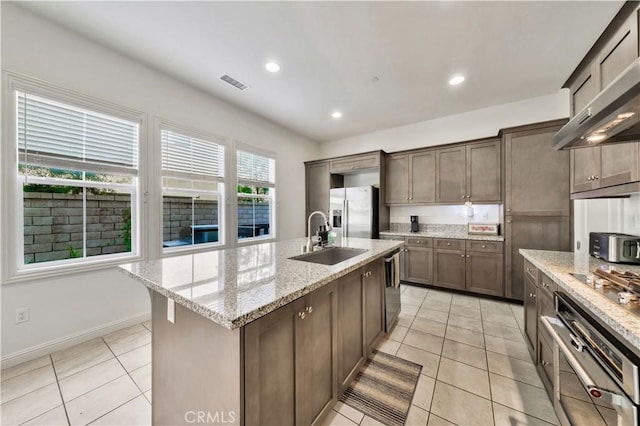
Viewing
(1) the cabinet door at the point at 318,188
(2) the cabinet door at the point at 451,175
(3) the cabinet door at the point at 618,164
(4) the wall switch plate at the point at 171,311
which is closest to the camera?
(4) the wall switch plate at the point at 171,311

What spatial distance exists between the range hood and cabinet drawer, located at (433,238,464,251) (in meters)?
2.39

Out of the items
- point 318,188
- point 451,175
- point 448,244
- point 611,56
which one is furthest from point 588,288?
point 318,188

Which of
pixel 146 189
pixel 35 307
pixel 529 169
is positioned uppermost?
pixel 529 169

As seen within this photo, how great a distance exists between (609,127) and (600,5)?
170 cm

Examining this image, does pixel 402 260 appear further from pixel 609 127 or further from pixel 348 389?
pixel 609 127

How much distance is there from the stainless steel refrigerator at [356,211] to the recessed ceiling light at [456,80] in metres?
1.96

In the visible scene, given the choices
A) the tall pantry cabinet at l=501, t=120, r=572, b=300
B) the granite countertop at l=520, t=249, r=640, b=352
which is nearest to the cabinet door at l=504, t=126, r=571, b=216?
the tall pantry cabinet at l=501, t=120, r=572, b=300

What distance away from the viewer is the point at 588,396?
37.4 inches

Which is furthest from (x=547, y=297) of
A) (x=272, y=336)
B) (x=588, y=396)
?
(x=272, y=336)

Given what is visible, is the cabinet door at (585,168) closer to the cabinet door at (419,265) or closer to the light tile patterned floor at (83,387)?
the cabinet door at (419,265)

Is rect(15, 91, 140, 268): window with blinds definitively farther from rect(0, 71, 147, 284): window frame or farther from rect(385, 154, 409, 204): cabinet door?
rect(385, 154, 409, 204): cabinet door

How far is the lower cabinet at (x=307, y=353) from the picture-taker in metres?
0.93

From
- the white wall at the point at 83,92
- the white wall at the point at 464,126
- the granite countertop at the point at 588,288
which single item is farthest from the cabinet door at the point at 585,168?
the white wall at the point at 83,92

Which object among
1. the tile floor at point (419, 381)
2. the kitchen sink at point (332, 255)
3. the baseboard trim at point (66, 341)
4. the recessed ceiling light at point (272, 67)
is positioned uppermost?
the recessed ceiling light at point (272, 67)
